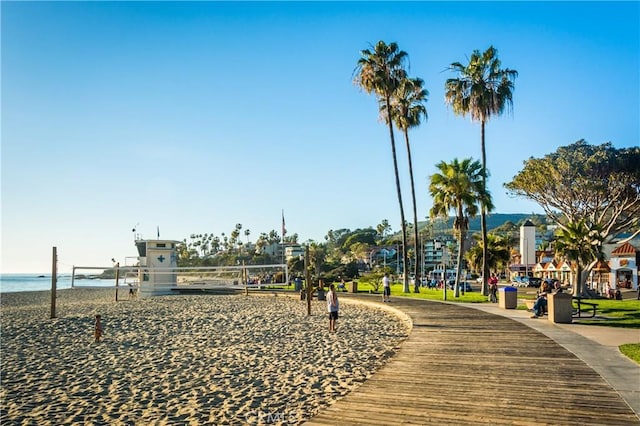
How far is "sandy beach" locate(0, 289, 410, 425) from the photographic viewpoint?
812 cm

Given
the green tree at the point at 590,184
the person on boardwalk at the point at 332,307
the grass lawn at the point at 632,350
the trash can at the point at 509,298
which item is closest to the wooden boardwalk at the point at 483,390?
the grass lawn at the point at 632,350

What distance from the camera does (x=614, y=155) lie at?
Result: 33594 millimetres

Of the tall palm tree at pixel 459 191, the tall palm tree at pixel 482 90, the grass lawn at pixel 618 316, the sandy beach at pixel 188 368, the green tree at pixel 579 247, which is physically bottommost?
the sandy beach at pixel 188 368

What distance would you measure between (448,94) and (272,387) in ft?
94.5

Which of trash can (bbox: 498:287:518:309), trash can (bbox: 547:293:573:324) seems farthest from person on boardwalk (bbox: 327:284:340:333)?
trash can (bbox: 498:287:518:309)

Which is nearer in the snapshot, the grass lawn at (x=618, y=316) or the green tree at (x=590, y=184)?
the grass lawn at (x=618, y=316)

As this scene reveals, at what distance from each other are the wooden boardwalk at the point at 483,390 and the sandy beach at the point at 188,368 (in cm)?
70

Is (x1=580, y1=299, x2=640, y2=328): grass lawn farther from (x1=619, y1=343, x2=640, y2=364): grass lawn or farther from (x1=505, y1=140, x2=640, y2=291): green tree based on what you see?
(x1=505, y1=140, x2=640, y2=291): green tree

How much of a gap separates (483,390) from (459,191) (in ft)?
80.5

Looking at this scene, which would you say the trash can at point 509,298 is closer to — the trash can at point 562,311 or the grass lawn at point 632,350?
the trash can at point 562,311

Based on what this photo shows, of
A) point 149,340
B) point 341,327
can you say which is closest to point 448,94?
point 341,327

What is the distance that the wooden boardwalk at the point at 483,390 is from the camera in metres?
6.60

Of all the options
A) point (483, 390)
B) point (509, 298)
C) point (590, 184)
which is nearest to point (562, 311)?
point (509, 298)

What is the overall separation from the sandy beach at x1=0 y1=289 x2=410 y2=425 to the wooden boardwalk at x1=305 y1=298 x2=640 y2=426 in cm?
70
